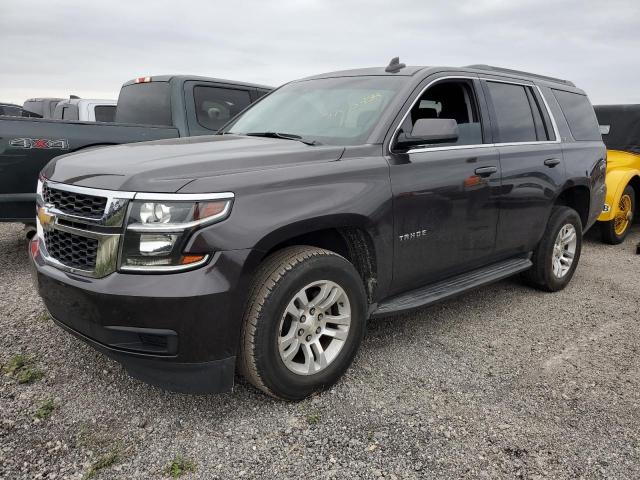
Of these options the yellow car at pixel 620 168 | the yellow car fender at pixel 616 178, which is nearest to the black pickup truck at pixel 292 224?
the yellow car fender at pixel 616 178

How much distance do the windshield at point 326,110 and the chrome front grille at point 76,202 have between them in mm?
1315

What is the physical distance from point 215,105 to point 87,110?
7.71 feet

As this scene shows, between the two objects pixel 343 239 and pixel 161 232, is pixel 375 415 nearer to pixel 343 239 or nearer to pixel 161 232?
pixel 343 239

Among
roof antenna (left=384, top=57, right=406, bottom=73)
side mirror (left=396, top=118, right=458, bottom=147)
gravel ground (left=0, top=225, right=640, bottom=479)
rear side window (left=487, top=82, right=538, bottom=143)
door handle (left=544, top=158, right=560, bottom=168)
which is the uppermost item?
roof antenna (left=384, top=57, right=406, bottom=73)

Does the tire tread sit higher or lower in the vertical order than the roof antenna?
lower

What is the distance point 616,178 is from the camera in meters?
6.79

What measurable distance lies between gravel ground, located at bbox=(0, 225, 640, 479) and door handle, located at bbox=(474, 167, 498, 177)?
1149 mm

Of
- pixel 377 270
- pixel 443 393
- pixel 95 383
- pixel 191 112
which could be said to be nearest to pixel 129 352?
pixel 95 383

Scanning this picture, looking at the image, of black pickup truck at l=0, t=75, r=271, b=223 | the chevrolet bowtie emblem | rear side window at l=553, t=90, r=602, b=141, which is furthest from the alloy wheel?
rear side window at l=553, t=90, r=602, b=141

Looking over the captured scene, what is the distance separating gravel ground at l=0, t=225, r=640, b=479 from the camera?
2287 millimetres

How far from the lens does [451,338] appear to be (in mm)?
3658

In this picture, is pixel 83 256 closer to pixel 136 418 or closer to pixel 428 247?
pixel 136 418

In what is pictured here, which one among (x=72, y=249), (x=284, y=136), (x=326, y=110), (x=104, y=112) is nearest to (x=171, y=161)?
(x=72, y=249)

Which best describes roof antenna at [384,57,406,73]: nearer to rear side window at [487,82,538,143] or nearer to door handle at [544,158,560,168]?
rear side window at [487,82,538,143]
